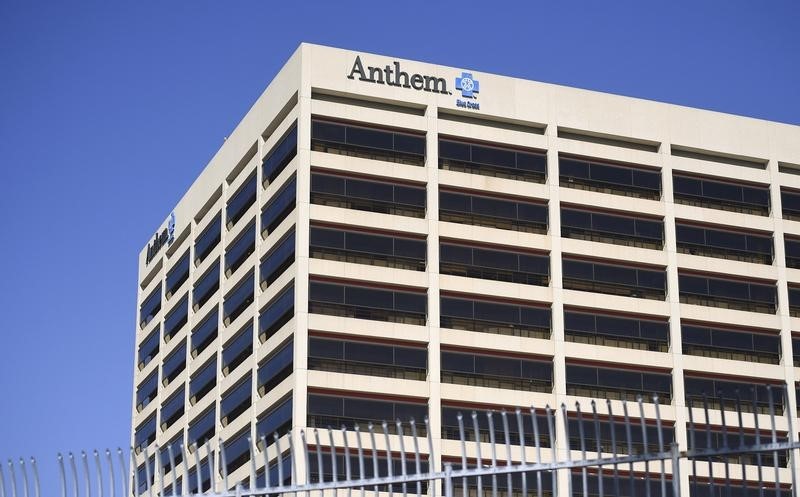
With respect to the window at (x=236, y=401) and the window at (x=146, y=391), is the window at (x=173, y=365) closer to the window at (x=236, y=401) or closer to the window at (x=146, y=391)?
the window at (x=146, y=391)

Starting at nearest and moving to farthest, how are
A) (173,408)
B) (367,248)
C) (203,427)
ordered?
1. (367,248)
2. (203,427)
3. (173,408)

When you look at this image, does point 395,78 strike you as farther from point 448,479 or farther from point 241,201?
point 448,479

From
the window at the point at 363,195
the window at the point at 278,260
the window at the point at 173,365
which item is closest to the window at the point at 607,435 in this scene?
the window at the point at 363,195

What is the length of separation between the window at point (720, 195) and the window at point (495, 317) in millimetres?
11755

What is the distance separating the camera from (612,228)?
83250 mm

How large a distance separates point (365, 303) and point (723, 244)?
74.2ft

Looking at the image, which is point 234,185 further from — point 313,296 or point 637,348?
point 637,348

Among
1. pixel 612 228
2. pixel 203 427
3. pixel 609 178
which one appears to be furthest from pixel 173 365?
pixel 609 178

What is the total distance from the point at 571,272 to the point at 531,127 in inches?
328

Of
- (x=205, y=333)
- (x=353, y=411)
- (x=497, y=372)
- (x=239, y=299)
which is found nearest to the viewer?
(x=353, y=411)

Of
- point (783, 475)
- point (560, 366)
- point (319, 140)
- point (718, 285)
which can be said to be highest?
point (319, 140)

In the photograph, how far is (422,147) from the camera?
7962cm

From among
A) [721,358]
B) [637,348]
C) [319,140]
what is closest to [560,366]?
[637,348]

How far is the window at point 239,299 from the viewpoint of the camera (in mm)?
82312
